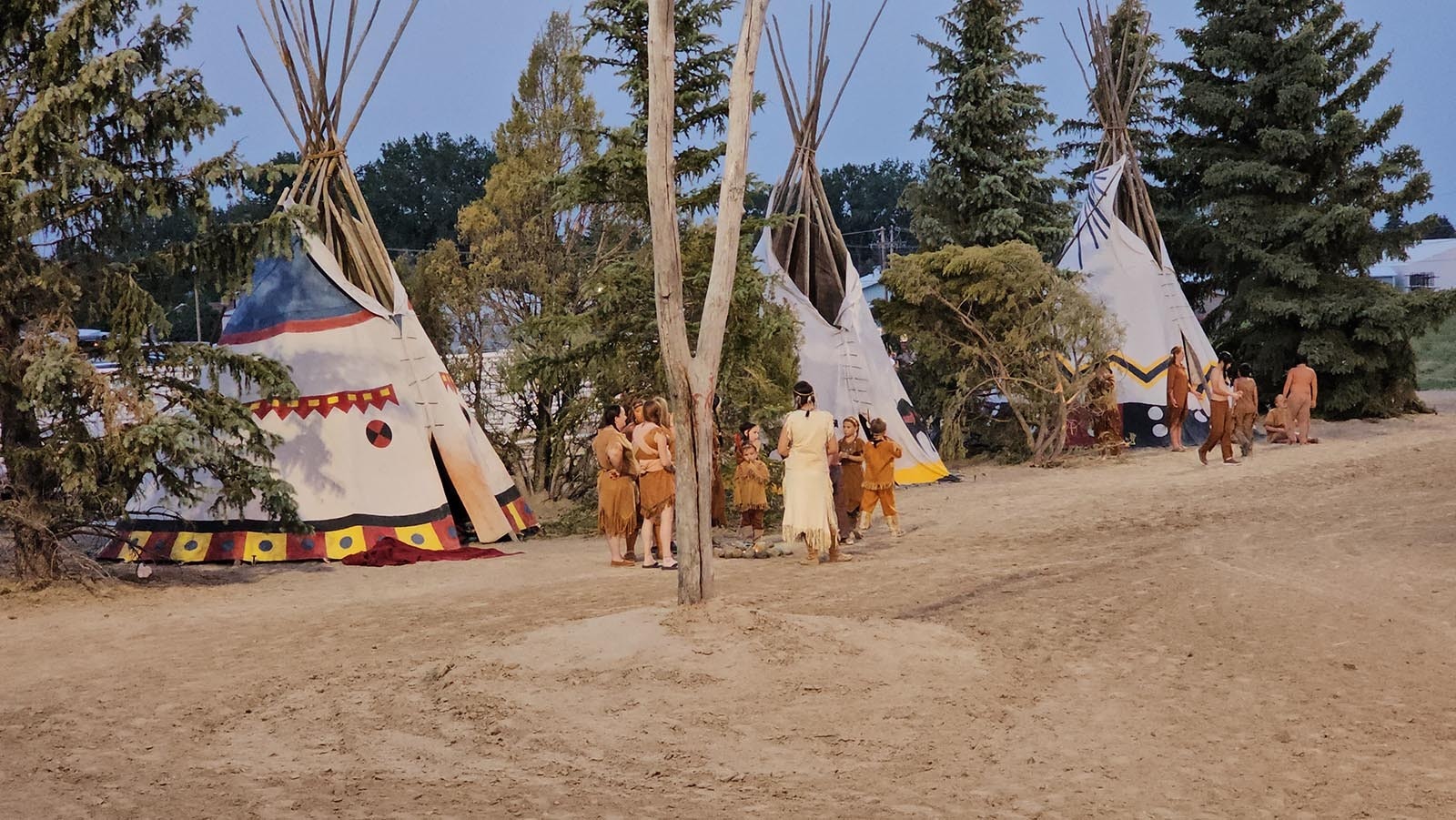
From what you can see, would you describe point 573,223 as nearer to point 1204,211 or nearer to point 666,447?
point 666,447

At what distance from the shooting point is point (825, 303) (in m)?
15.7

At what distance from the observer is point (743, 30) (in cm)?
728

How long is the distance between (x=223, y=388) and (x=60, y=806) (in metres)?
7.03

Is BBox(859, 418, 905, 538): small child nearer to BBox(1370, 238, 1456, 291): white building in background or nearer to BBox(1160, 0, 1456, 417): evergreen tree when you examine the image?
BBox(1160, 0, 1456, 417): evergreen tree

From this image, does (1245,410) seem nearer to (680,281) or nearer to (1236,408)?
(1236,408)

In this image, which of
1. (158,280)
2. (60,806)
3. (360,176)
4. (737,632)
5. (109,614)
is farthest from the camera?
(360,176)

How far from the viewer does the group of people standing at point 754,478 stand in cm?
981

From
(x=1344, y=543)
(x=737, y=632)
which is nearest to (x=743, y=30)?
(x=737, y=632)

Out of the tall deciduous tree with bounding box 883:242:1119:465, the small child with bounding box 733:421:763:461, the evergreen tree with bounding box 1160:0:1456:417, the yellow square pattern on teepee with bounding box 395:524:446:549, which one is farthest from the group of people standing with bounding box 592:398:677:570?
the evergreen tree with bounding box 1160:0:1456:417

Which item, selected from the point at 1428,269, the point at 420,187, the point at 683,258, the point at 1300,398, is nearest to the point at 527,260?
the point at 683,258

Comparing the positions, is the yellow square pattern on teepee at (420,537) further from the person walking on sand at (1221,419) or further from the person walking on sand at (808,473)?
the person walking on sand at (1221,419)

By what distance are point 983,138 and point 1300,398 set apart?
590 cm

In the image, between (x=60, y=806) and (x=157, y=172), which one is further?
(x=157, y=172)

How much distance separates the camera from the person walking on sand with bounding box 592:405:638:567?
1008cm
